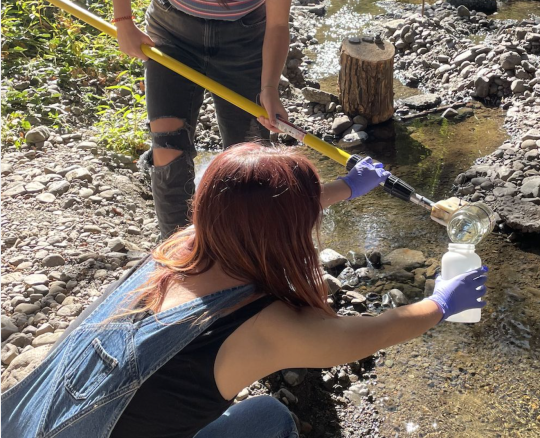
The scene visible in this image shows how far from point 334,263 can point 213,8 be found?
4.77 feet

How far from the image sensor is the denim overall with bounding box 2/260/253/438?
1.37 metres

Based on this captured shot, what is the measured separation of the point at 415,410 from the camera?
8.23 feet

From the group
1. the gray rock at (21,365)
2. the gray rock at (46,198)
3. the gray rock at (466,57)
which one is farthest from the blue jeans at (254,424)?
the gray rock at (466,57)

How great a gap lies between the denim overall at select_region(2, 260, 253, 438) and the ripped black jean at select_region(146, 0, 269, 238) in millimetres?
1133

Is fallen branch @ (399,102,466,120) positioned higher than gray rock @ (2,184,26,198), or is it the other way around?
gray rock @ (2,184,26,198)

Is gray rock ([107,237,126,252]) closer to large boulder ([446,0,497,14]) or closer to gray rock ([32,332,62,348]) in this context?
gray rock ([32,332,62,348])

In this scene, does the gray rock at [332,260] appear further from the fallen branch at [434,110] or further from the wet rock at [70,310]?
the fallen branch at [434,110]

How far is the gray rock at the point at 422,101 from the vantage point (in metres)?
5.14

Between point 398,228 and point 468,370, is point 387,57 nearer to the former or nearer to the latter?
point 398,228

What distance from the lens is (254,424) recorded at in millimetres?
1676

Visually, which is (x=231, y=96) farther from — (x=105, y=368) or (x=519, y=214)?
(x=519, y=214)

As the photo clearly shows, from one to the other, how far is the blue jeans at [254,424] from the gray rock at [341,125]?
10.9 feet

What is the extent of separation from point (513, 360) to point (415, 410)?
578mm

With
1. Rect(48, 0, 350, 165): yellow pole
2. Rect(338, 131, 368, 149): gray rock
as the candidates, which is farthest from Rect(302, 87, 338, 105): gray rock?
Rect(48, 0, 350, 165): yellow pole
